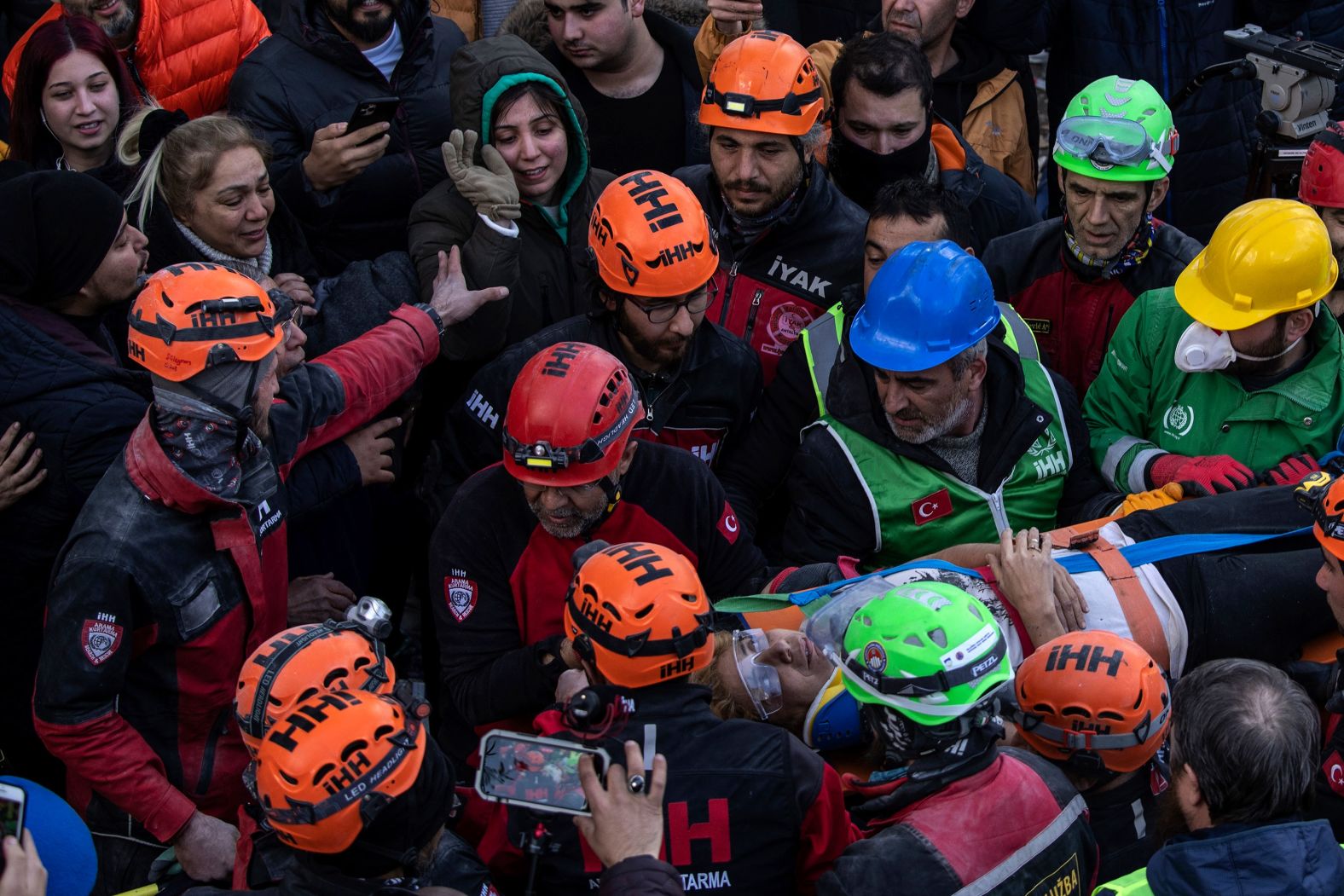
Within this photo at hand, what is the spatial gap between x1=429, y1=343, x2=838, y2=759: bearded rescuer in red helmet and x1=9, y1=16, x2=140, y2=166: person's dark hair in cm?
238

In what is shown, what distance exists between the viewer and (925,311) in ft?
15.0

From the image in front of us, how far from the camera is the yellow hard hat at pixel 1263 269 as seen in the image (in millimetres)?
4770

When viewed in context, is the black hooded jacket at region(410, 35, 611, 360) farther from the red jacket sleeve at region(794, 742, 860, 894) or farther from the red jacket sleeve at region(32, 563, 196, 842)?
the red jacket sleeve at region(794, 742, 860, 894)

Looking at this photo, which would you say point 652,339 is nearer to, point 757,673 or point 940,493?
point 940,493

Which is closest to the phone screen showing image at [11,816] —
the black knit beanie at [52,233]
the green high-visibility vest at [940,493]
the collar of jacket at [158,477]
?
the collar of jacket at [158,477]

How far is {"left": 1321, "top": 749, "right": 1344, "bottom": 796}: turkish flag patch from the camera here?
3625mm

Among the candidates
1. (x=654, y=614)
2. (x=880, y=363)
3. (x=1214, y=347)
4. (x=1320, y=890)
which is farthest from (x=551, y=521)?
(x=1214, y=347)

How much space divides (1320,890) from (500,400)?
9.30 feet

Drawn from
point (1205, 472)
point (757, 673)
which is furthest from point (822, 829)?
point (1205, 472)

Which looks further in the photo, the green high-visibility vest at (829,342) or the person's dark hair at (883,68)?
the person's dark hair at (883,68)

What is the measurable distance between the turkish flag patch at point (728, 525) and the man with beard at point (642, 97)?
2.35 m

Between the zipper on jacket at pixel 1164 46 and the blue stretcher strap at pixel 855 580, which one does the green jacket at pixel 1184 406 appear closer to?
the blue stretcher strap at pixel 855 580

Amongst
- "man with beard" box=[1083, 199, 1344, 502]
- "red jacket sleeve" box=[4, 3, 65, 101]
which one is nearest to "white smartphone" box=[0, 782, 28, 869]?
"red jacket sleeve" box=[4, 3, 65, 101]

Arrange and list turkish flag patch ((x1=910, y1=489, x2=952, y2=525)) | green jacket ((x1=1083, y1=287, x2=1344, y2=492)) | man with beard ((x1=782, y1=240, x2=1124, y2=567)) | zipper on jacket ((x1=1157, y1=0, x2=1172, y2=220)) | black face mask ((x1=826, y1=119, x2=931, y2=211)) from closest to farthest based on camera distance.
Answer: man with beard ((x1=782, y1=240, x2=1124, y2=567)), turkish flag patch ((x1=910, y1=489, x2=952, y2=525)), green jacket ((x1=1083, y1=287, x2=1344, y2=492)), black face mask ((x1=826, y1=119, x2=931, y2=211)), zipper on jacket ((x1=1157, y1=0, x2=1172, y2=220))
